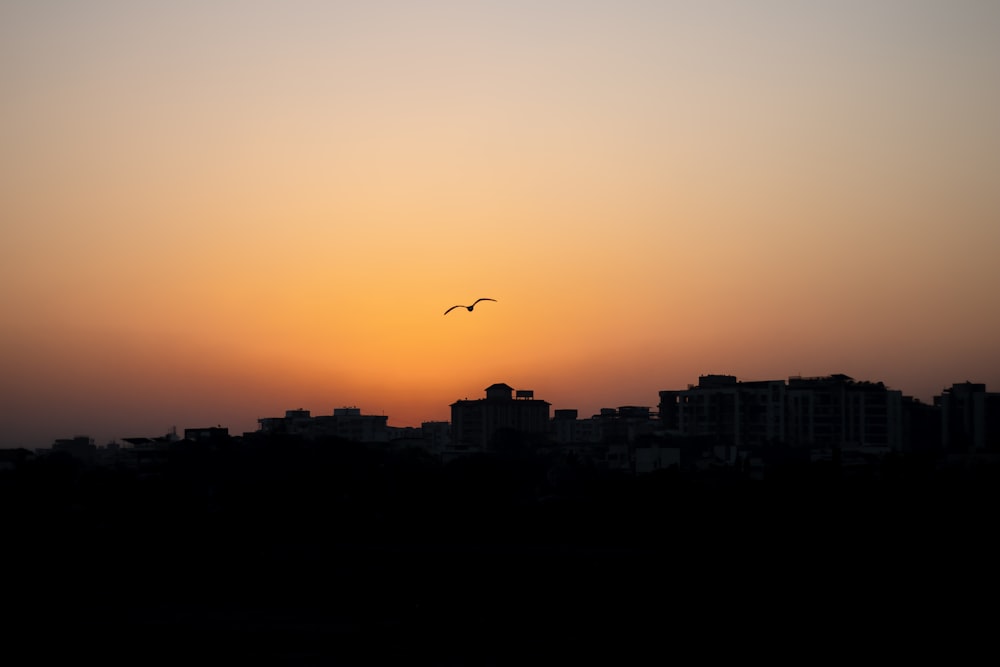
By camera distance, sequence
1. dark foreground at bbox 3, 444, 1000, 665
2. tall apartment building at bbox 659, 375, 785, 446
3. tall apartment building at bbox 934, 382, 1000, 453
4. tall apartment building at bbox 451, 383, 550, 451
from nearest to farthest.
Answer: dark foreground at bbox 3, 444, 1000, 665 → tall apartment building at bbox 934, 382, 1000, 453 → tall apartment building at bbox 659, 375, 785, 446 → tall apartment building at bbox 451, 383, 550, 451

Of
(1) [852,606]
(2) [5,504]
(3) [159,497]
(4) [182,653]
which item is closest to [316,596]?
(4) [182,653]

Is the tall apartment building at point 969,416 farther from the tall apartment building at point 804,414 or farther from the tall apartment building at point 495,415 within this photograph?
the tall apartment building at point 495,415

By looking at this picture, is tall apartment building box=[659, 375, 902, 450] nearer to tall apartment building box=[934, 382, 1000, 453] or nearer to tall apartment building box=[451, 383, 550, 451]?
tall apartment building box=[934, 382, 1000, 453]

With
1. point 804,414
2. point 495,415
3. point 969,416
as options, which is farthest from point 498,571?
point 495,415

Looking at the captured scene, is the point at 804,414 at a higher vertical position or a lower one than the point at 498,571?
higher

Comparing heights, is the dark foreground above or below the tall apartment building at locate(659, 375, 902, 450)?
below

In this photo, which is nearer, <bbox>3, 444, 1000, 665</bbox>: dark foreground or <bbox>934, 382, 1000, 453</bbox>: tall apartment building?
<bbox>3, 444, 1000, 665</bbox>: dark foreground

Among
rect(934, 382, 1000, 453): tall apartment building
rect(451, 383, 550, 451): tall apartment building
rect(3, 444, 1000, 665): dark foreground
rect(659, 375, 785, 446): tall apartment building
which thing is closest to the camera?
rect(3, 444, 1000, 665): dark foreground

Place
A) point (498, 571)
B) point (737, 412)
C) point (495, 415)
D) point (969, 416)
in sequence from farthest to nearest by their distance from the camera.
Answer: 1. point (495, 415)
2. point (737, 412)
3. point (969, 416)
4. point (498, 571)

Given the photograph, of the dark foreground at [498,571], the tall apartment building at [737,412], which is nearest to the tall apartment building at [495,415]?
the tall apartment building at [737,412]

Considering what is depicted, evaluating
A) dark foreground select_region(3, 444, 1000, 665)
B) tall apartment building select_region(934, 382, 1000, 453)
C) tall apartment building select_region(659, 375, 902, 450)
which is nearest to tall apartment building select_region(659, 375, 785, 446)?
tall apartment building select_region(659, 375, 902, 450)

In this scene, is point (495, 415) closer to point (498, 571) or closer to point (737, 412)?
point (737, 412)

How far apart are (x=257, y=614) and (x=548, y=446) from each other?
406 ft

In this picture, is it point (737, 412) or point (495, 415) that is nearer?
point (737, 412)
